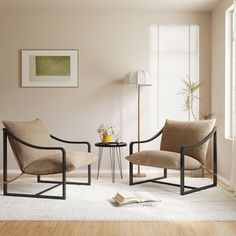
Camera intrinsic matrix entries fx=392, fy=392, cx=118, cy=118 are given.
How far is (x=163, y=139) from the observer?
5.09 metres

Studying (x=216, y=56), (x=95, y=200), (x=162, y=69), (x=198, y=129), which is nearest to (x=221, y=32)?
(x=216, y=56)

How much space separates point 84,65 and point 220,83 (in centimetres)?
208

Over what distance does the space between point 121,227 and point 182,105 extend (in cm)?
331

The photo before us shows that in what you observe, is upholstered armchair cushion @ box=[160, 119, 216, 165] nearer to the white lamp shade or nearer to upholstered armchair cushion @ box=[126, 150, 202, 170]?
upholstered armchair cushion @ box=[126, 150, 202, 170]

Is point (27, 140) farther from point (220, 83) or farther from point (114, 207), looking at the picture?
point (220, 83)

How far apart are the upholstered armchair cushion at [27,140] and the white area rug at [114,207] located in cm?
44

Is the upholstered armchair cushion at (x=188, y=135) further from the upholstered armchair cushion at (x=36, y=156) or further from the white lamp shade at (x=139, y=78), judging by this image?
the upholstered armchair cushion at (x=36, y=156)

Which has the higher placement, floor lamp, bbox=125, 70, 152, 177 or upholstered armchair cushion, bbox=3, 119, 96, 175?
floor lamp, bbox=125, 70, 152, 177

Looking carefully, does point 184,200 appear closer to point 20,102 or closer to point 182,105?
point 182,105

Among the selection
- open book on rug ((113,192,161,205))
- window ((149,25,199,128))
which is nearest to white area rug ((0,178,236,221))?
open book on rug ((113,192,161,205))

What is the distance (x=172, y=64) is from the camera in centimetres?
620

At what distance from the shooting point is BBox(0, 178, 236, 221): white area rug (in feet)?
11.4

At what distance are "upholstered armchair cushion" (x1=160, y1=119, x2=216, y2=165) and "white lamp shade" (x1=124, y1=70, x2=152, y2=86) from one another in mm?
806

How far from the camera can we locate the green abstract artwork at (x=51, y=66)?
6078mm
